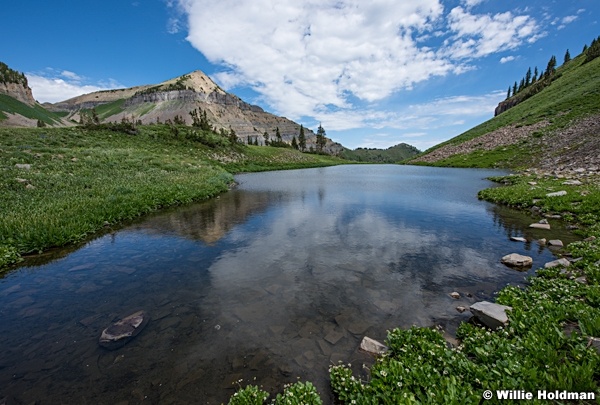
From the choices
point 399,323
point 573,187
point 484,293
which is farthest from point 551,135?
point 399,323

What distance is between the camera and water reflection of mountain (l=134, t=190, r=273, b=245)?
51.9 ft

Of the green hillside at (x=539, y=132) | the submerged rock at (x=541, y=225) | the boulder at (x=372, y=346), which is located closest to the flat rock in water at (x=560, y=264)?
the submerged rock at (x=541, y=225)

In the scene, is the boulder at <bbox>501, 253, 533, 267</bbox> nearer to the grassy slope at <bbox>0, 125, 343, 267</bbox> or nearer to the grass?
the grassy slope at <bbox>0, 125, 343, 267</bbox>

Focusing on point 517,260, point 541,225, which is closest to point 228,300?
point 517,260

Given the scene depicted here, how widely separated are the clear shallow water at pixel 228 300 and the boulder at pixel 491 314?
1.90ft

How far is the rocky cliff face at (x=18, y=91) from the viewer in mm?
146250

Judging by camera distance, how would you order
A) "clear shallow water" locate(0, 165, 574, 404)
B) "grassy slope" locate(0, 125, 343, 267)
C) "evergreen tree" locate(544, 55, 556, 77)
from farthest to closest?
"evergreen tree" locate(544, 55, 556, 77) → "grassy slope" locate(0, 125, 343, 267) → "clear shallow water" locate(0, 165, 574, 404)

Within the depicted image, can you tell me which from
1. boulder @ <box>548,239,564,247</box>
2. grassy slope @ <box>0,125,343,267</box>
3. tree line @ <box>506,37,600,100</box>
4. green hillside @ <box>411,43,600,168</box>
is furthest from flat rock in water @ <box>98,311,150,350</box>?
tree line @ <box>506,37,600,100</box>

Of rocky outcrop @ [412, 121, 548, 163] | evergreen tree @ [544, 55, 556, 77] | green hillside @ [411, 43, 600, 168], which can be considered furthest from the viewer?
evergreen tree @ [544, 55, 556, 77]

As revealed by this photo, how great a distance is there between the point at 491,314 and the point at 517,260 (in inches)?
218

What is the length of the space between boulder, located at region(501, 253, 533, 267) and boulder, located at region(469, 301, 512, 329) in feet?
15.3

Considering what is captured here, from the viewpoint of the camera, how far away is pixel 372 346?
6145 mm

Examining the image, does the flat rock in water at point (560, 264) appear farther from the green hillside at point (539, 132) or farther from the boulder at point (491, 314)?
the green hillside at point (539, 132)

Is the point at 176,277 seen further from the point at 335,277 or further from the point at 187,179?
the point at 187,179
